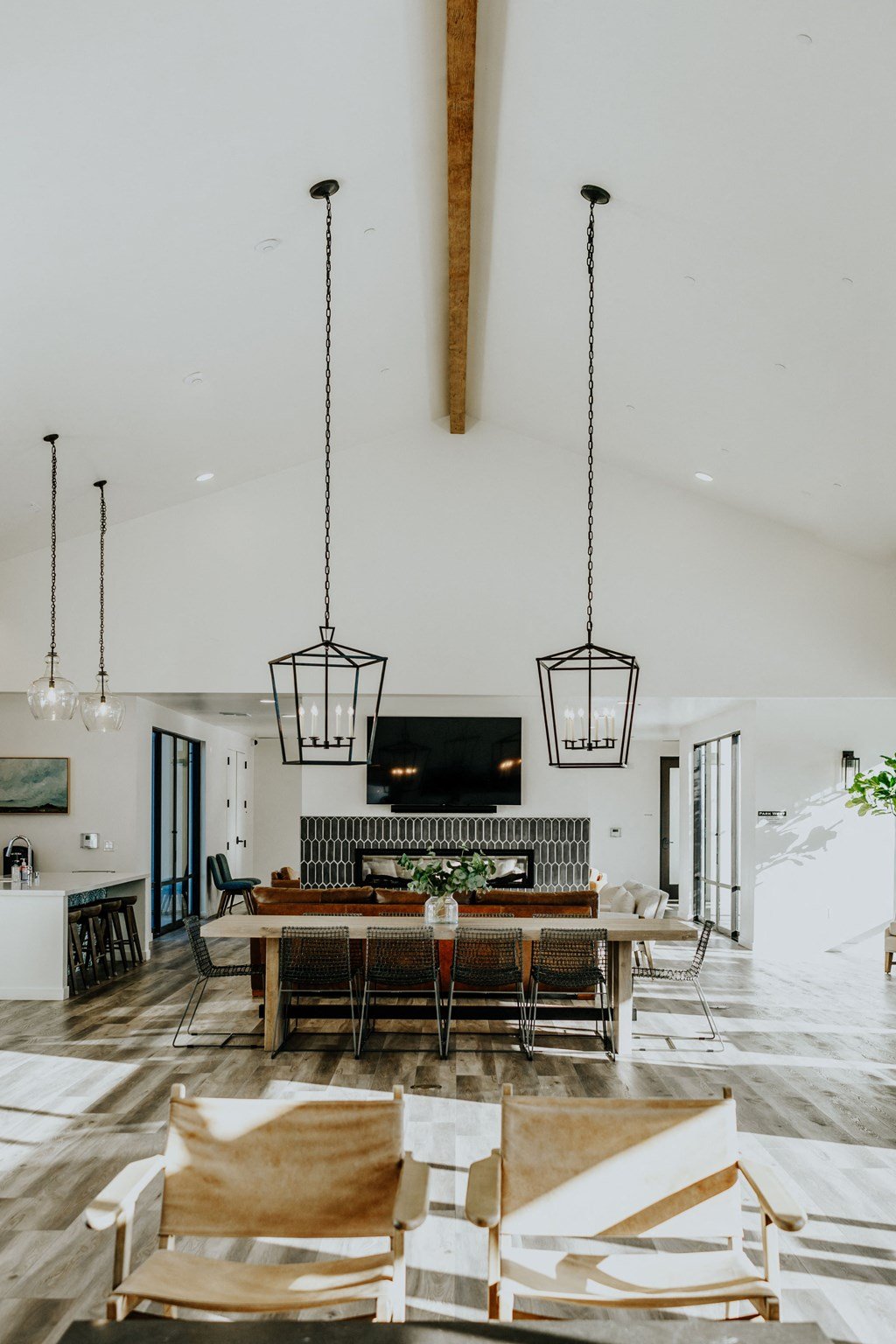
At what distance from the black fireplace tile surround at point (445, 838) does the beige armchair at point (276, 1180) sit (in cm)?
871

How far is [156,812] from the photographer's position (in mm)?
11820

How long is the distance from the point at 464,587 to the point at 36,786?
182 inches

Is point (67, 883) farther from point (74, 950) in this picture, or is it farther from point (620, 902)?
point (620, 902)

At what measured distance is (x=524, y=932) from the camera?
663 cm

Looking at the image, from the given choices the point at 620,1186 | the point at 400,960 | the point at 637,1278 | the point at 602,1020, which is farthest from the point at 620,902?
the point at 637,1278

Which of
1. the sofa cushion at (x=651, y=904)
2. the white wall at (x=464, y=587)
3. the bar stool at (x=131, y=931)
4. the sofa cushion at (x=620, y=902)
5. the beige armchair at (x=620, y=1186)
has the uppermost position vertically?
the white wall at (x=464, y=587)

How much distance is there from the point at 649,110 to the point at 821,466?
3.92 meters

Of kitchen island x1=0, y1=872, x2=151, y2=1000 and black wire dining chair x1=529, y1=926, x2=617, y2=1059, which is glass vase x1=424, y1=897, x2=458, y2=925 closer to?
black wire dining chair x1=529, y1=926, x2=617, y2=1059

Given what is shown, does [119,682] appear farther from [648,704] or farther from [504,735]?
[648,704]

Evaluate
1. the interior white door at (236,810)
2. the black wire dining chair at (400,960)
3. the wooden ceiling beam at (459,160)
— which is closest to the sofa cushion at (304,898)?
the black wire dining chair at (400,960)

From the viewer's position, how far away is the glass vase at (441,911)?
274 inches

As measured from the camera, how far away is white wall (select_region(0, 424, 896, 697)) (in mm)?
10117

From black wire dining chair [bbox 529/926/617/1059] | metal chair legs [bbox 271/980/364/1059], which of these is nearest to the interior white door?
metal chair legs [bbox 271/980/364/1059]

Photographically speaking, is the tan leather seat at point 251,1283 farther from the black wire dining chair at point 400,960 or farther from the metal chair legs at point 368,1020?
the black wire dining chair at point 400,960
